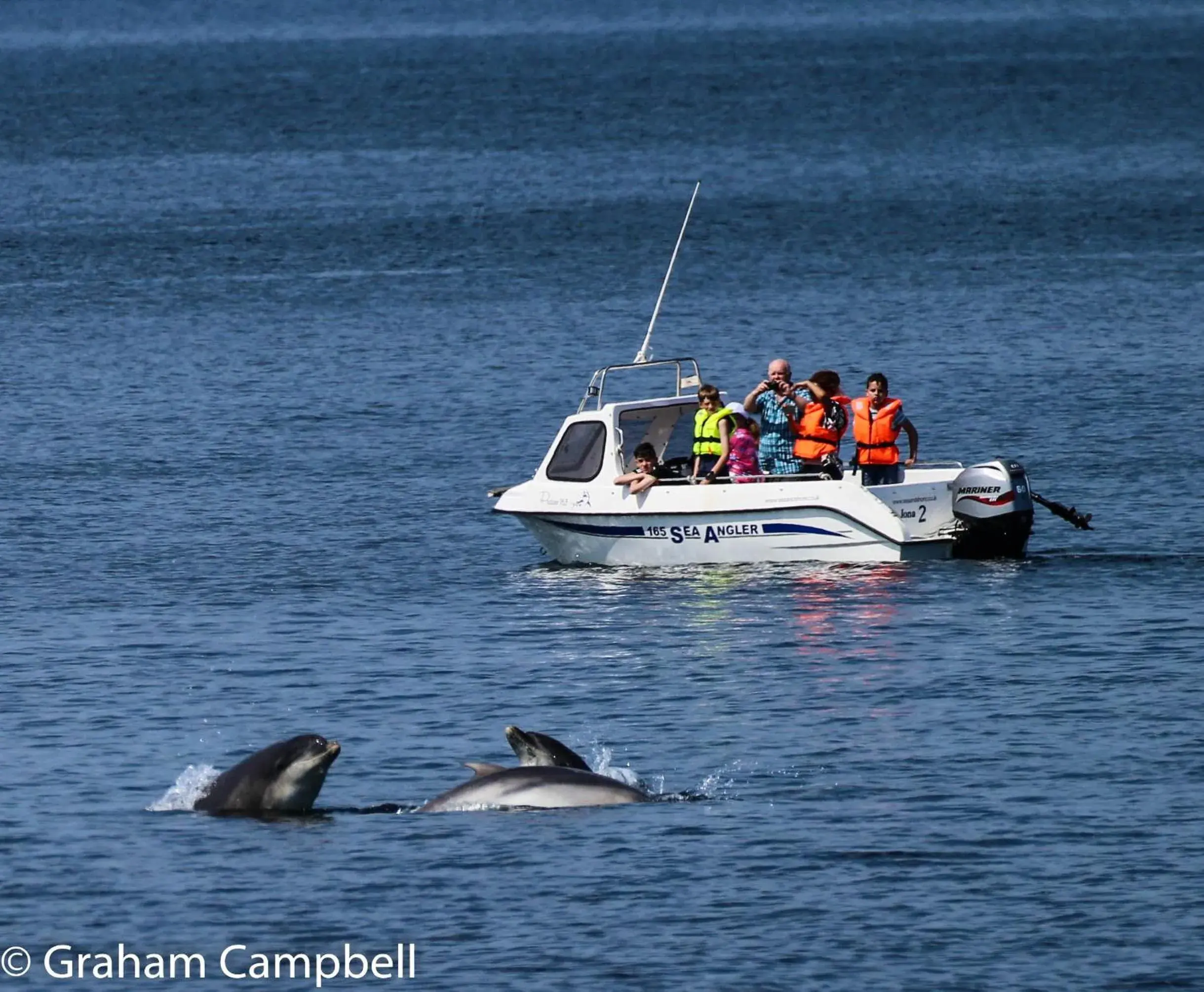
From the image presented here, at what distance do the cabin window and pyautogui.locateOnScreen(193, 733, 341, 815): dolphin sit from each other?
1021 cm

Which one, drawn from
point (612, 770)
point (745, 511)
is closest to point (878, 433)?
point (745, 511)

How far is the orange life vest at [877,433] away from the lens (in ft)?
102

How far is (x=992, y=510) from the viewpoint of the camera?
31266 mm

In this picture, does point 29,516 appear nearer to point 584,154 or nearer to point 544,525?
point 544,525

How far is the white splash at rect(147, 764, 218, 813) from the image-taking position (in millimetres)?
22969

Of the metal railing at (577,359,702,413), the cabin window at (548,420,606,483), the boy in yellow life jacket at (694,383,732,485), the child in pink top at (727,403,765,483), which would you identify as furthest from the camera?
the cabin window at (548,420,606,483)

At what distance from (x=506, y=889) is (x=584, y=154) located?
89.9 metres

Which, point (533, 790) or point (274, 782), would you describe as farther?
point (274, 782)

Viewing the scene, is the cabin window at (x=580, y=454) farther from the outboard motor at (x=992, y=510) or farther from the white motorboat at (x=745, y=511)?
the outboard motor at (x=992, y=510)

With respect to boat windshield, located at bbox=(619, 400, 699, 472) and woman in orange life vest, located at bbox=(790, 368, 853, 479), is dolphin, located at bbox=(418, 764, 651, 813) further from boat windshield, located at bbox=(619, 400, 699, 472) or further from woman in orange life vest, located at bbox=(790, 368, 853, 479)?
boat windshield, located at bbox=(619, 400, 699, 472)

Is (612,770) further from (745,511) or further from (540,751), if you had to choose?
(745,511)

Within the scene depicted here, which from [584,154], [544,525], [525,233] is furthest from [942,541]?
[584,154]

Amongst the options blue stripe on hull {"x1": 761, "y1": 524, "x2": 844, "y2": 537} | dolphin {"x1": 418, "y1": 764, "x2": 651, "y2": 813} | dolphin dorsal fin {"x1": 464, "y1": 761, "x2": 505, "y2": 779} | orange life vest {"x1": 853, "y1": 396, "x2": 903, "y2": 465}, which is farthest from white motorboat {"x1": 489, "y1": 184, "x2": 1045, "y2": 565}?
dolphin dorsal fin {"x1": 464, "y1": 761, "x2": 505, "y2": 779}

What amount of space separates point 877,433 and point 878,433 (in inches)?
0.8
